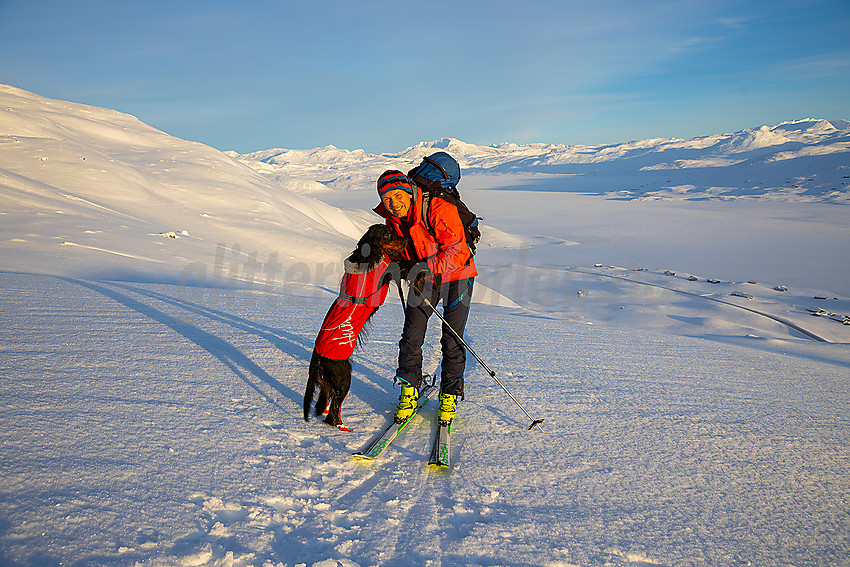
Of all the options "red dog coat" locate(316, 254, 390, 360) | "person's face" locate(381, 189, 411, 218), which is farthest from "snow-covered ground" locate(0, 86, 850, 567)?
"person's face" locate(381, 189, 411, 218)

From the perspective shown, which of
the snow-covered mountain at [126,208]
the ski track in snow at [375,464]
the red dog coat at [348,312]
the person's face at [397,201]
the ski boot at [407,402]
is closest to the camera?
the ski track in snow at [375,464]

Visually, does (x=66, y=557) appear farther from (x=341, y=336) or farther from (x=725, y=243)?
(x=725, y=243)

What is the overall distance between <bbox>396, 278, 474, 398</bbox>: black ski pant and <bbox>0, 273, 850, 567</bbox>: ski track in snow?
0.32 meters

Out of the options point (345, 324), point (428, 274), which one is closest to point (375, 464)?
point (345, 324)

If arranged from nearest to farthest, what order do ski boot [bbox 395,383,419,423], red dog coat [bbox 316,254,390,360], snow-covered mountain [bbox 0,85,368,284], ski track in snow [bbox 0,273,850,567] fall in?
ski track in snow [bbox 0,273,850,567] → red dog coat [bbox 316,254,390,360] → ski boot [bbox 395,383,419,423] → snow-covered mountain [bbox 0,85,368,284]

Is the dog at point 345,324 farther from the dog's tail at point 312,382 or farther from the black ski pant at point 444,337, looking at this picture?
the black ski pant at point 444,337

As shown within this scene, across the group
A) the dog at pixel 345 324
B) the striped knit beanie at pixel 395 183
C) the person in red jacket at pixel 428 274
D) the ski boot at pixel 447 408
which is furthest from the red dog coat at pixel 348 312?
the ski boot at pixel 447 408

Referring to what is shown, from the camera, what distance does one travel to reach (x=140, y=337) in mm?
3844

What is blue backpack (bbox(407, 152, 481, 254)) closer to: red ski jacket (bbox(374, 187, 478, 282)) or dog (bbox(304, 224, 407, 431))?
red ski jacket (bbox(374, 187, 478, 282))

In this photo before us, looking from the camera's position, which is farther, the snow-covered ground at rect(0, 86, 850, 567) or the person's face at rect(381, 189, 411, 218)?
the person's face at rect(381, 189, 411, 218)

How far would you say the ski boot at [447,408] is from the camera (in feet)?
10.3

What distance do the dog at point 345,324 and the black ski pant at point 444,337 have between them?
0.37 metres

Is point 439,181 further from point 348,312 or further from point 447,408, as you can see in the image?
point 447,408

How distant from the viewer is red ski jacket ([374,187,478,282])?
3.09 metres
